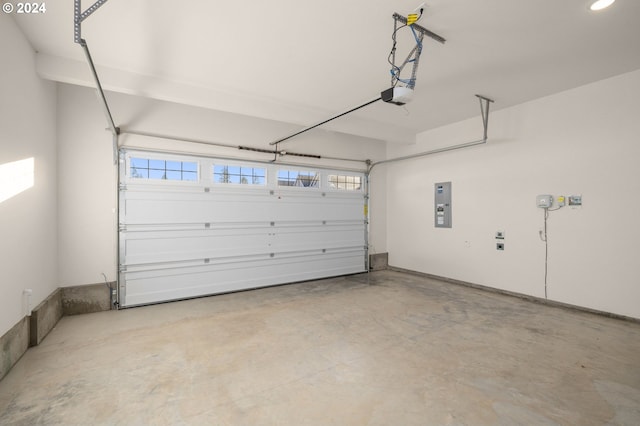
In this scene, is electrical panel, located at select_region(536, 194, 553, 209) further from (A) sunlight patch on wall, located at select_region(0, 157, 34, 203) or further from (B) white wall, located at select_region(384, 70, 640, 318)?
(A) sunlight patch on wall, located at select_region(0, 157, 34, 203)

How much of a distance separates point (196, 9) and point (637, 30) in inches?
162

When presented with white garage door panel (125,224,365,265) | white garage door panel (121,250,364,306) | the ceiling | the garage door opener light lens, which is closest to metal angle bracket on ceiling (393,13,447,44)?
the ceiling

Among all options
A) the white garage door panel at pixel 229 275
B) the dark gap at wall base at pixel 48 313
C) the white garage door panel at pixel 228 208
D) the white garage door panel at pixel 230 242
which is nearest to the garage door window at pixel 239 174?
the white garage door panel at pixel 228 208

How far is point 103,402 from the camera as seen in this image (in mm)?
2053

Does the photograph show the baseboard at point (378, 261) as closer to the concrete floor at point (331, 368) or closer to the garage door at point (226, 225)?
the garage door at point (226, 225)

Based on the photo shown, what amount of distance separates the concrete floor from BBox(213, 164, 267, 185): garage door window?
219cm

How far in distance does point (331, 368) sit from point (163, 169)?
380 centimetres

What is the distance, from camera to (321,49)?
9.86ft

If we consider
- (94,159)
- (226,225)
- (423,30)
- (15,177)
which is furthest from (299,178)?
(15,177)

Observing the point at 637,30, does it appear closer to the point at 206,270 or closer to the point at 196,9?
the point at 196,9

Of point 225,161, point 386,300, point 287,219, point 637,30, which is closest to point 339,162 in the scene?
point 287,219

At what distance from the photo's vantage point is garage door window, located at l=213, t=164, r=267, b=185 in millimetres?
4875

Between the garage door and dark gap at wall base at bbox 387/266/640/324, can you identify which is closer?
dark gap at wall base at bbox 387/266/640/324

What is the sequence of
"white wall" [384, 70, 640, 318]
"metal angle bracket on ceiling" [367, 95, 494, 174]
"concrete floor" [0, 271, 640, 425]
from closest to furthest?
"concrete floor" [0, 271, 640, 425], "white wall" [384, 70, 640, 318], "metal angle bracket on ceiling" [367, 95, 494, 174]
